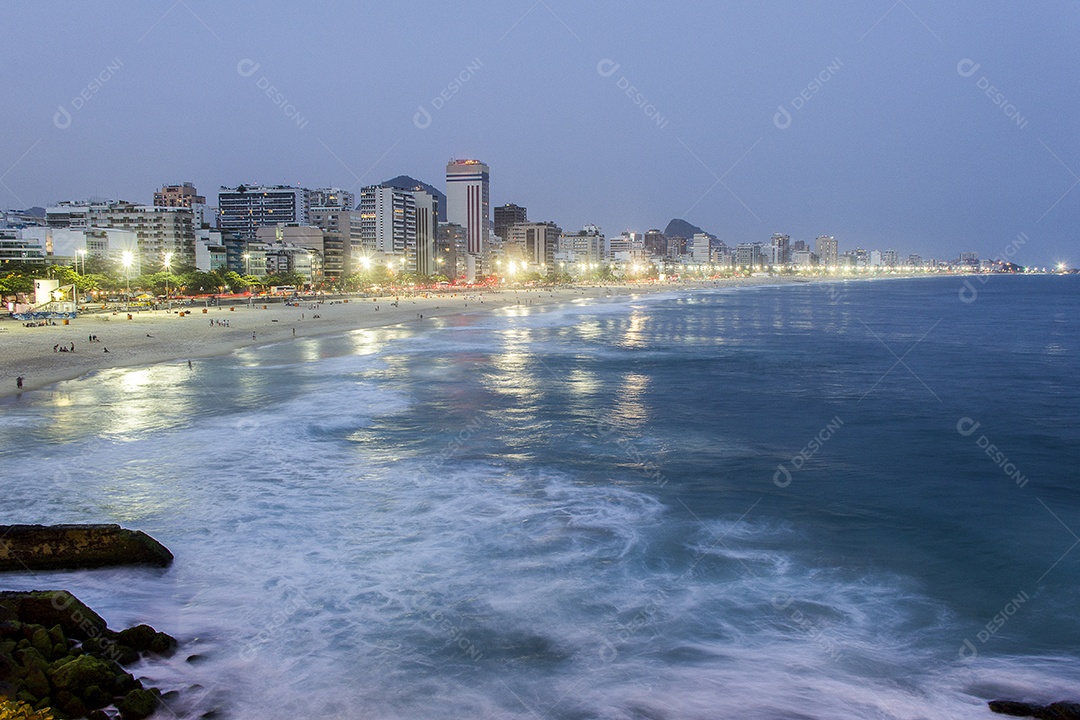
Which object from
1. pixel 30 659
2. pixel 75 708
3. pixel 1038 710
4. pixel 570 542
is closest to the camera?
pixel 75 708

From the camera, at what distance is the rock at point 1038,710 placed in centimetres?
938

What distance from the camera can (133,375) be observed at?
1433 inches

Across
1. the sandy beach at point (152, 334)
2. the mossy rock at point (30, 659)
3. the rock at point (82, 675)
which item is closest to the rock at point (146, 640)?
the rock at point (82, 675)

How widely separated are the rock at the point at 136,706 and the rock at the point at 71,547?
192 inches

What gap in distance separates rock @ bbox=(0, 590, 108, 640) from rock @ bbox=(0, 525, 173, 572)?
272 centimetres

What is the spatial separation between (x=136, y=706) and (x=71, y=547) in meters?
5.26

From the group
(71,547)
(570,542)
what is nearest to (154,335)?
(71,547)

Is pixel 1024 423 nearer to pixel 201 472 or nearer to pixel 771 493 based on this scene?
pixel 771 493

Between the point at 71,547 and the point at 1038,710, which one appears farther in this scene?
the point at 71,547

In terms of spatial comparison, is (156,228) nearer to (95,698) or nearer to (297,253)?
(297,253)

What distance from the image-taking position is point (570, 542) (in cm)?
1548

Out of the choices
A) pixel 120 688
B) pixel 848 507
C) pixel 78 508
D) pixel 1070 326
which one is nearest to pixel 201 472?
pixel 78 508

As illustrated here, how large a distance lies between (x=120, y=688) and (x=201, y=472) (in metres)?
11.5

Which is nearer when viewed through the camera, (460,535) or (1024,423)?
(460,535)
